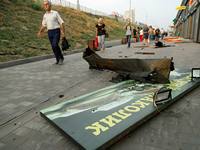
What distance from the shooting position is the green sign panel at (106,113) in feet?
5.16

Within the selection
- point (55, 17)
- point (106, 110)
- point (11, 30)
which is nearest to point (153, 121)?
point (106, 110)

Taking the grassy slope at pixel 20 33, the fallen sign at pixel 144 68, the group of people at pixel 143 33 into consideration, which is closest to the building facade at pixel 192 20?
the group of people at pixel 143 33

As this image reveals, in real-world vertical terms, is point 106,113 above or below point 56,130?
above

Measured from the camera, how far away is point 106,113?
1.99 meters

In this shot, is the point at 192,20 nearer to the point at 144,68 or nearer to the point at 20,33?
the point at 20,33

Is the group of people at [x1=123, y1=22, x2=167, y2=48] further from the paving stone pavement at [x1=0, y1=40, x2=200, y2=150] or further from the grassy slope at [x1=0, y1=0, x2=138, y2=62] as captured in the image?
the paving stone pavement at [x1=0, y1=40, x2=200, y2=150]

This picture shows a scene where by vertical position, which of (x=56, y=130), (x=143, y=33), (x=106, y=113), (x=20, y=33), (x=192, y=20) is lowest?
(x=56, y=130)

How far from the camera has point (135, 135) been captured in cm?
169

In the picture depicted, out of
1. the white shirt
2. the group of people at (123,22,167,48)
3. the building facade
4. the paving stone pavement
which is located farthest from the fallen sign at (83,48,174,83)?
the building facade

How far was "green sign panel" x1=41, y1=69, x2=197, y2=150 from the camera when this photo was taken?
1571mm

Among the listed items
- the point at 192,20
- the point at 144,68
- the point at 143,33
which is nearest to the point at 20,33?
the point at 144,68

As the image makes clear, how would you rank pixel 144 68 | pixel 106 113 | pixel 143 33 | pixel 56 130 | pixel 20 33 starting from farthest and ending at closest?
pixel 143 33, pixel 20 33, pixel 144 68, pixel 106 113, pixel 56 130

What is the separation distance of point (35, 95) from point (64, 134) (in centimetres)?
165

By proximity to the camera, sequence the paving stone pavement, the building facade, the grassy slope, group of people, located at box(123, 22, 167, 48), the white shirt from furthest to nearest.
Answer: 1. the building facade
2. group of people, located at box(123, 22, 167, 48)
3. the grassy slope
4. the white shirt
5. the paving stone pavement
